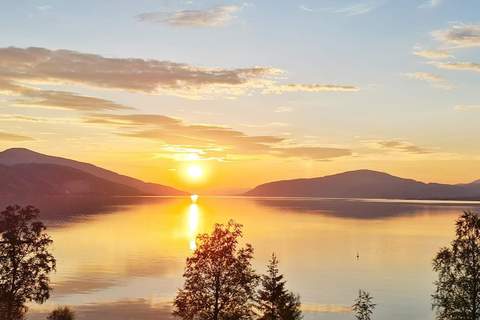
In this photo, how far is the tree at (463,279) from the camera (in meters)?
51.4

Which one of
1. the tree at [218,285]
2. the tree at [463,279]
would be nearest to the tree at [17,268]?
the tree at [218,285]

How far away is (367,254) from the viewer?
636 feet

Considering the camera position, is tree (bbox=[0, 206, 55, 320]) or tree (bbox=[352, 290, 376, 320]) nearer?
tree (bbox=[0, 206, 55, 320])

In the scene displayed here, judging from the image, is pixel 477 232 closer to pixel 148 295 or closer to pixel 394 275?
pixel 148 295

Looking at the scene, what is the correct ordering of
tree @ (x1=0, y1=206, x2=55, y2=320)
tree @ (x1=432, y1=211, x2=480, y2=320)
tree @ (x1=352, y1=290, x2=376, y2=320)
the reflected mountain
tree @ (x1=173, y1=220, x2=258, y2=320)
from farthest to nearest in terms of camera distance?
the reflected mountain
tree @ (x1=352, y1=290, x2=376, y2=320)
tree @ (x1=432, y1=211, x2=480, y2=320)
tree @ (x1=173, y1=220, x2=258, y2=320)
tree @ (x1=0, y1=206, x2=55, y2=320)

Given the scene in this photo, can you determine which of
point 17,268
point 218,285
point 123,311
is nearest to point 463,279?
point 218,285

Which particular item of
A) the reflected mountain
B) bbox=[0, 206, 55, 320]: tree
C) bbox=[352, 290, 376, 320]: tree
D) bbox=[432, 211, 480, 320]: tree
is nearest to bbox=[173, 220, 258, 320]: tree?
bbox=[352, 290, 376, 320]: tree

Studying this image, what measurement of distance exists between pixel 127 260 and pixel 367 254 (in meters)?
92.3

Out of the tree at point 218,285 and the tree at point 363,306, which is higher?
the tree at point 218,285

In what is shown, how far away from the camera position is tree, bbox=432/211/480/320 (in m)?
51.4

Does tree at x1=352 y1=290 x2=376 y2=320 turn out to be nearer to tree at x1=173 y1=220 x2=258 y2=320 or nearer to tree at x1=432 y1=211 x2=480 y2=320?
tree at x1=432 y1=211 x2=480 y2=320

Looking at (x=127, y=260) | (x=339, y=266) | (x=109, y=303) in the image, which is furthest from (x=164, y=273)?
(x=339, y=266)

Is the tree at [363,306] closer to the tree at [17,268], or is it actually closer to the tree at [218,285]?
the tree at [218,285]

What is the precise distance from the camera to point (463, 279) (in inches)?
2078
